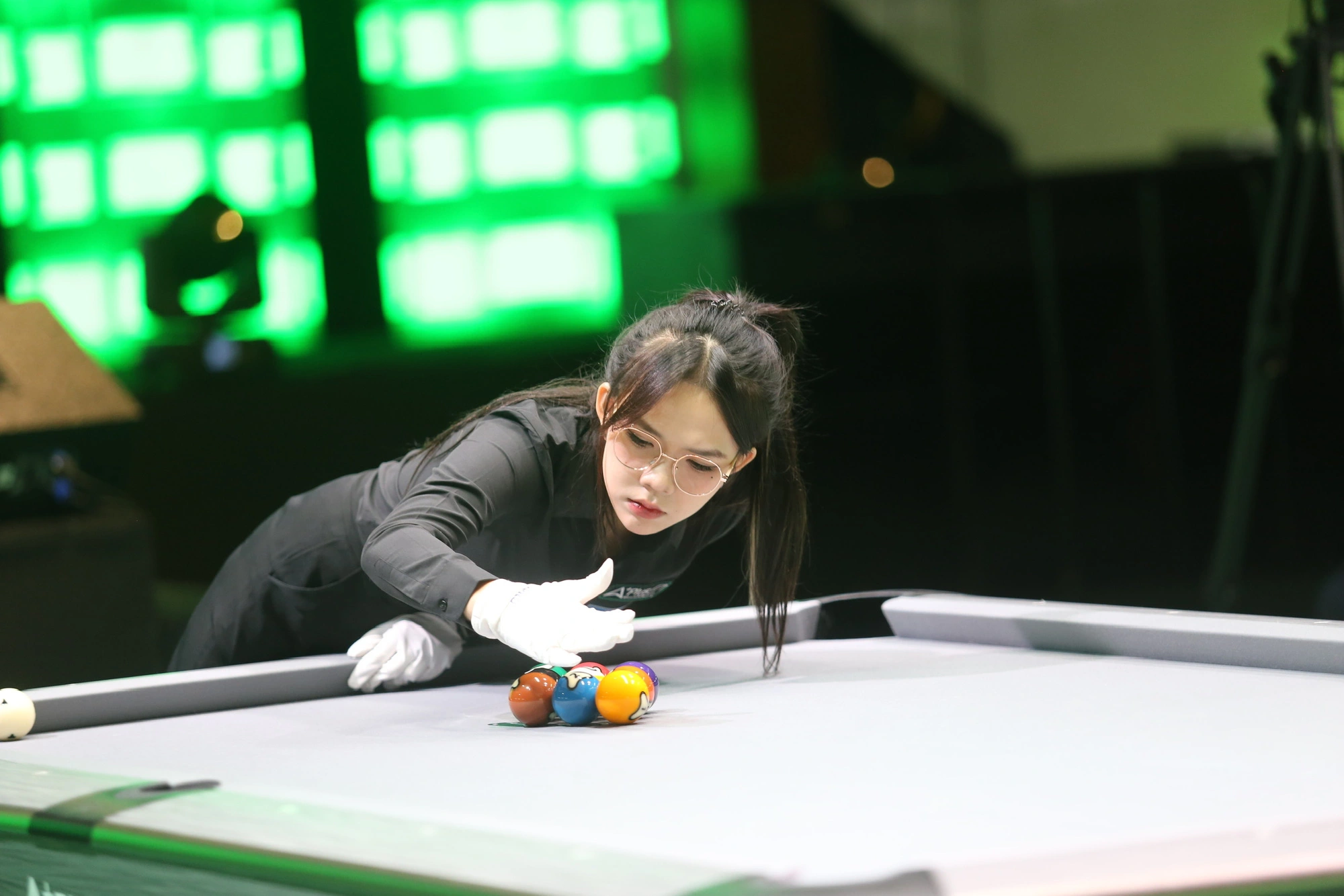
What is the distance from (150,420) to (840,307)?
2.33 metres

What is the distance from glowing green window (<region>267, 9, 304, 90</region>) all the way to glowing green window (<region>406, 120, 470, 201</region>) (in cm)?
40

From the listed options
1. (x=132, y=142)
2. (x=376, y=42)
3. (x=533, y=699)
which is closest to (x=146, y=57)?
(x=132, y=142)

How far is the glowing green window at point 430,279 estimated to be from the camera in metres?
4.70

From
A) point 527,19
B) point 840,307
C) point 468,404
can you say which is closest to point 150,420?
point 468,404

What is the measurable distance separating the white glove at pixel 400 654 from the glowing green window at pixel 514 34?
3.17 meters

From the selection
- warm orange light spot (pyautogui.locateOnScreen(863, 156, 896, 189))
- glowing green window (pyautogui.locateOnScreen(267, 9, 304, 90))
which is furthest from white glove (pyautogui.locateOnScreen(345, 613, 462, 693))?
warm orange light spot (pyautogui.locateOnScreen(863, 156, 896, 189))

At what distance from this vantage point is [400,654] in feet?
Result: 6.42

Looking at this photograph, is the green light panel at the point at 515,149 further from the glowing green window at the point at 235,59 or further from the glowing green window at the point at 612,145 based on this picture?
the glowing green window at the point at 235,59

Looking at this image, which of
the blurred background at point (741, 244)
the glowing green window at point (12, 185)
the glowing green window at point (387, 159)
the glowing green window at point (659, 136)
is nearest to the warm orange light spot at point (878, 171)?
the blurred background at point (741, 244)

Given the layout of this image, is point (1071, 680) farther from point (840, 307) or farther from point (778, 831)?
point (840, 307)

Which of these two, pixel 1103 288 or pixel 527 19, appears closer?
pixel 527 19

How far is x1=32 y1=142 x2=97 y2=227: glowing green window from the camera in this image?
436 cm

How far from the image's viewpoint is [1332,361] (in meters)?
5.46

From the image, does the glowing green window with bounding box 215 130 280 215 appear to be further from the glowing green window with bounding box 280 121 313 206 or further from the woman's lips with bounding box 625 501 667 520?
the woman's lips with bounding box 625 501 667 520
